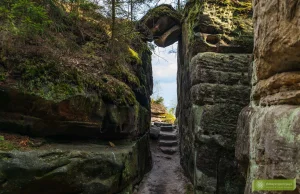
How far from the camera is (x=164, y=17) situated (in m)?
10.6

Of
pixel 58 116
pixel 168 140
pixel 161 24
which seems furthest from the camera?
pixel 168 140

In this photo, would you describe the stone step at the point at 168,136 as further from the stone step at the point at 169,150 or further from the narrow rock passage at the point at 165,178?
the narrow rock passage at the point at 165,178

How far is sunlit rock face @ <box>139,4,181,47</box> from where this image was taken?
1053 cm

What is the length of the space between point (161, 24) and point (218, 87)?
5.20 metres

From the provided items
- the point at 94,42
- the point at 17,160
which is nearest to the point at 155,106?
the point at 94,42

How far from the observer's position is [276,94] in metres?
2.81

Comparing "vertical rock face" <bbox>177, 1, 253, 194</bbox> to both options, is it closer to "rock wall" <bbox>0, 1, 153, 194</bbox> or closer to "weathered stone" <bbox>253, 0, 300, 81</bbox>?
"rock wall" <bbox>0, 1, 153, 194</bbox>

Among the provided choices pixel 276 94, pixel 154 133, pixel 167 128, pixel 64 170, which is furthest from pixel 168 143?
pixel 276 94

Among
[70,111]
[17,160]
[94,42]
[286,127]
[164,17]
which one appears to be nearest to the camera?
[286,127]

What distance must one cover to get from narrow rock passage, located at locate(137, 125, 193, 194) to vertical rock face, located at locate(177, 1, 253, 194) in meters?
1.47

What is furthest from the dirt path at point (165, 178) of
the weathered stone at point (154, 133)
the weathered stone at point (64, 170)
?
the weathered stone at point (64, 170)

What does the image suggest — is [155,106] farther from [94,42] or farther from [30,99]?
[30,99]

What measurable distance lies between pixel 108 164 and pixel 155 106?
14600 mm

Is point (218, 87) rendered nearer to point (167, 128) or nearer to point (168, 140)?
point (168, 140)
